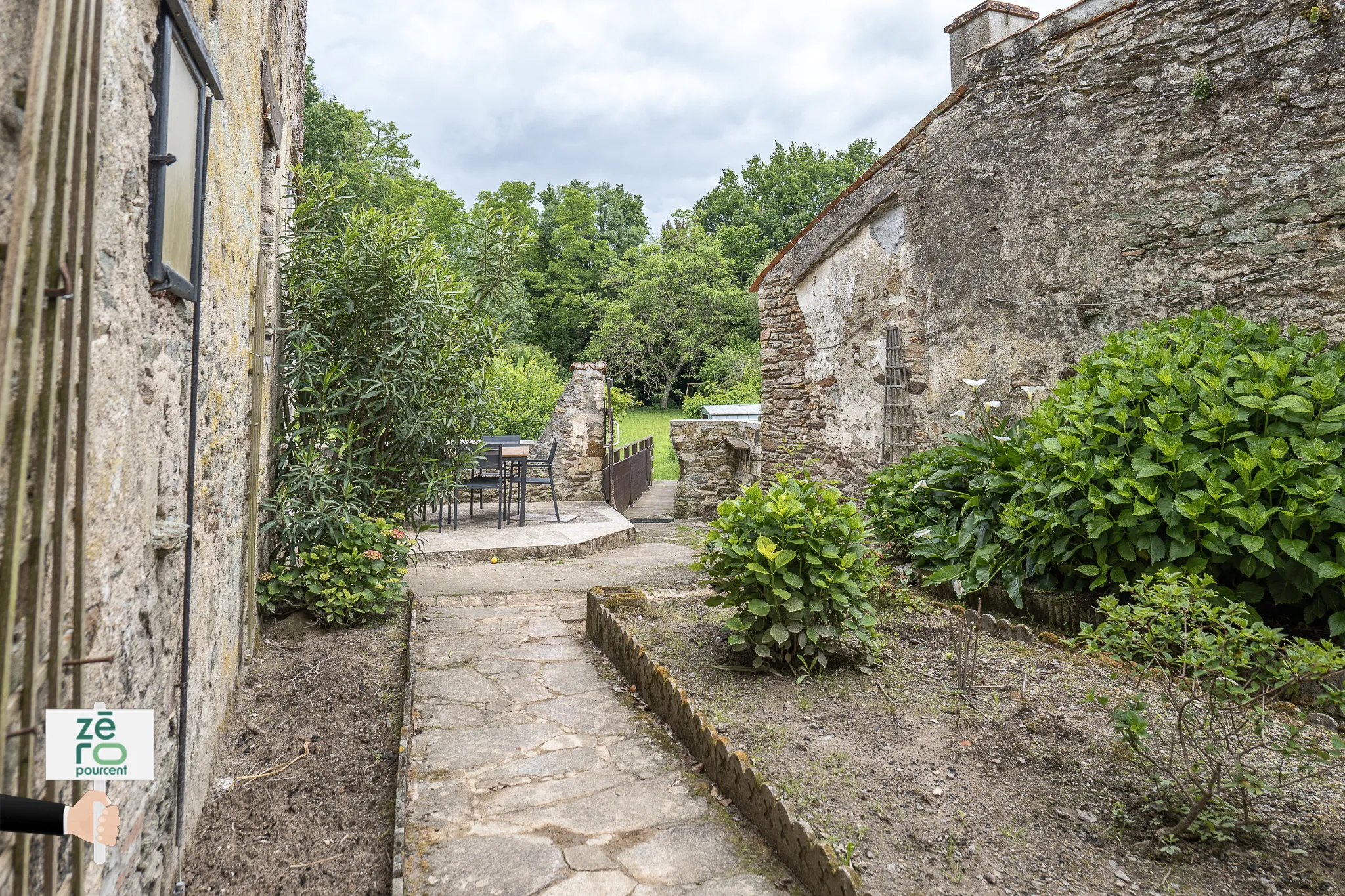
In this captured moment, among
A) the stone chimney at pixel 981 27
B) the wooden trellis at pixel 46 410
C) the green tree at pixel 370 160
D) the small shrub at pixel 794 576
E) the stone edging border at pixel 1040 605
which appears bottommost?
the stone edging border at pixel 1040 605

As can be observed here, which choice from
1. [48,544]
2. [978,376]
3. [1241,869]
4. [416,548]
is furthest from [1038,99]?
[48,544]

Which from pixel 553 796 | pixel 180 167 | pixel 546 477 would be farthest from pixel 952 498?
pixel 546 477

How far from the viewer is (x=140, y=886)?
1989mm

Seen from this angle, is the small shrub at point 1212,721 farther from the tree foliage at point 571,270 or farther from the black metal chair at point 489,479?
the tree foliage at point 571,270

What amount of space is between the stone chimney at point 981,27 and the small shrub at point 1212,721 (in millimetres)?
5725

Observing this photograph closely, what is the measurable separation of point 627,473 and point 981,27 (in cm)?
816

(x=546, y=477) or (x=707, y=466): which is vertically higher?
(x=707, y=466)

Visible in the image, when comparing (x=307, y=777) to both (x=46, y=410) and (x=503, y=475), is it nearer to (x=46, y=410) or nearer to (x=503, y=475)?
(x=46, y=410)

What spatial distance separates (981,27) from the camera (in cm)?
721

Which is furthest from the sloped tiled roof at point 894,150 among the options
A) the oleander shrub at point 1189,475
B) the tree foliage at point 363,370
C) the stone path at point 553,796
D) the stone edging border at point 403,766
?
the stone edging border at point 403,766

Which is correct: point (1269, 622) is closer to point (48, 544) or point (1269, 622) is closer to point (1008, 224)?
point (1008, 224)

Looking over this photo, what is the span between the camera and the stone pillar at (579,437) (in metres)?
10.8

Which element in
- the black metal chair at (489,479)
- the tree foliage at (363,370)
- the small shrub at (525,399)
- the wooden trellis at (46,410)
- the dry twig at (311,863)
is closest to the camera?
the wooden trellis at (46,410)

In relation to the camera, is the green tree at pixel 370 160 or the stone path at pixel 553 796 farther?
the green tree at pixel 370 160
